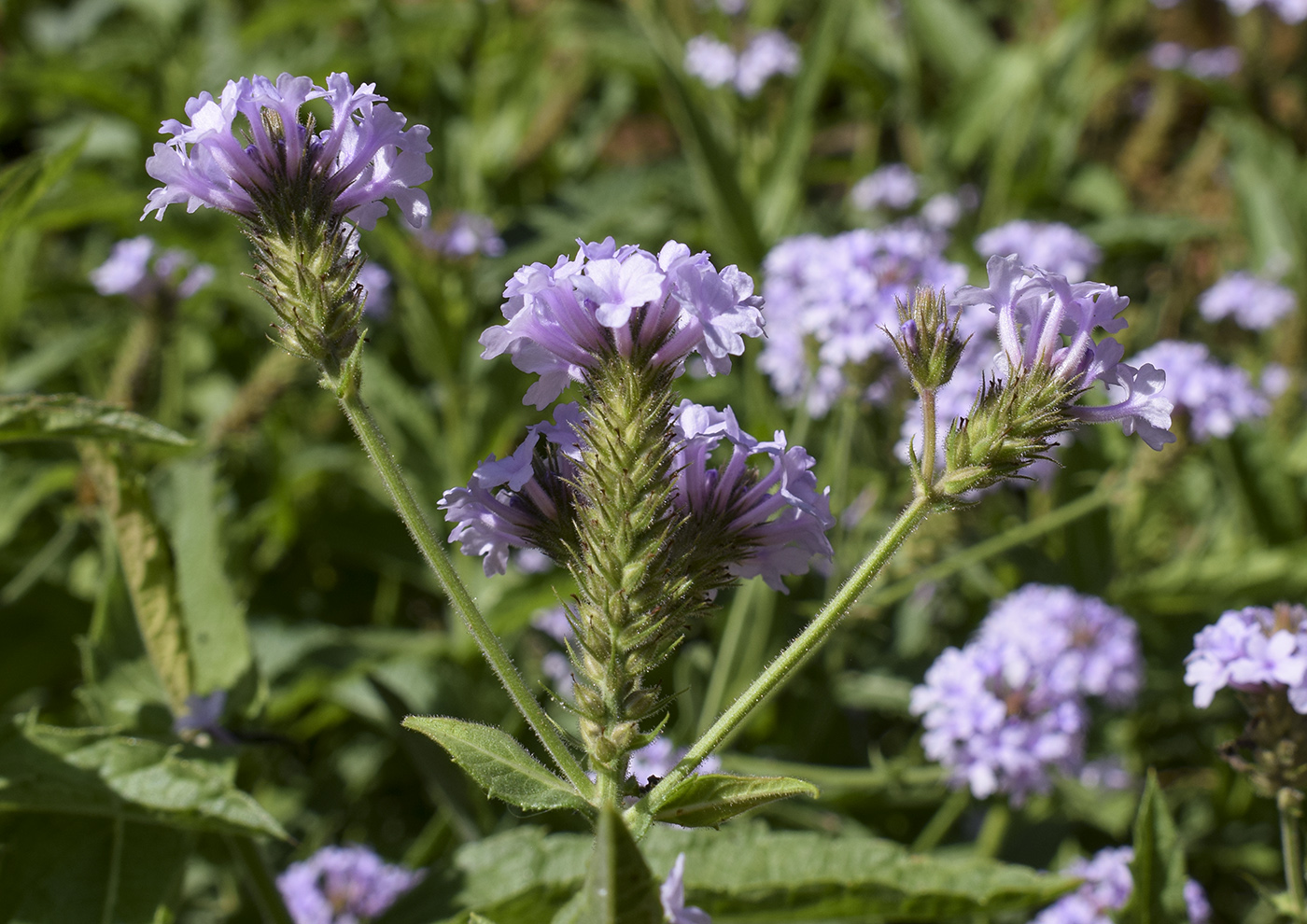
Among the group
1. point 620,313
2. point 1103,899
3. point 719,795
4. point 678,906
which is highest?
point 620,313

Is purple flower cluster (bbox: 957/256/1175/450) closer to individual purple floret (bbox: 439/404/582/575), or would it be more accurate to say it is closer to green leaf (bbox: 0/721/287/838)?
individual purple floret (bbox: 439/404/582/575)

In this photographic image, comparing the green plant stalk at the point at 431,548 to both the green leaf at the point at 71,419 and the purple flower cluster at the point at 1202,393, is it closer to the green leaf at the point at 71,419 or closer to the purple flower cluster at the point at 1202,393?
the green leaf at the point at 71,419

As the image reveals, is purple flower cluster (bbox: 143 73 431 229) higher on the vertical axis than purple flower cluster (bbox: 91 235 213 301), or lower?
lower

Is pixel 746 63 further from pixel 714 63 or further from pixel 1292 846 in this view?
pixel 1292 846

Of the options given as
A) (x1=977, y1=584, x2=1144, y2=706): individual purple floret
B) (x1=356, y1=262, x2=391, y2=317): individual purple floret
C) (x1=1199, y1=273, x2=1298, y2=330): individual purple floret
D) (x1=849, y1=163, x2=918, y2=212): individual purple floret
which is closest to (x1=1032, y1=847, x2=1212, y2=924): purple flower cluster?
(x1=977, y1=584, x2=1144, y2=706): individual purple floret

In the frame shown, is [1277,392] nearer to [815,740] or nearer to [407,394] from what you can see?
[815,740]

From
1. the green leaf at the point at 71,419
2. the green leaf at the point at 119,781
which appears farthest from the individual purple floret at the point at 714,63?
the green leaf at the point at 119,781

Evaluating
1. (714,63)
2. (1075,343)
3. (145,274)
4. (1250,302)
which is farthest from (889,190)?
(1075,343)
